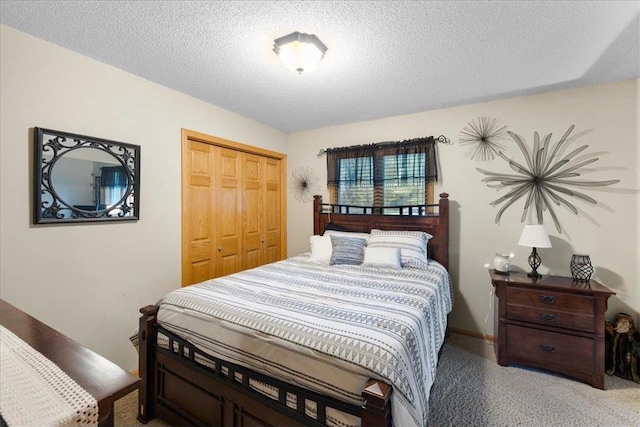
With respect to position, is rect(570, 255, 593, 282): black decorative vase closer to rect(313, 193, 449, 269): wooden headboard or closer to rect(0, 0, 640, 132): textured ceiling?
rect(313, 193, 449, 269): wooden headboard

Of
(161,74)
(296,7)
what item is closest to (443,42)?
(296,7)

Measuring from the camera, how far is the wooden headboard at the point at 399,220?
303cm

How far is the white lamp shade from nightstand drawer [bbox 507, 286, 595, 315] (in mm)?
377

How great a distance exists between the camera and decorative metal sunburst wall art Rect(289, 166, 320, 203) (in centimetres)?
405

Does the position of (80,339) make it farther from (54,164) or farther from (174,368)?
(54,164)

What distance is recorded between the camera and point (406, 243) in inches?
112

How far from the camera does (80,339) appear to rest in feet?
6.89

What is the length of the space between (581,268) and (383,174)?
6.75 feet

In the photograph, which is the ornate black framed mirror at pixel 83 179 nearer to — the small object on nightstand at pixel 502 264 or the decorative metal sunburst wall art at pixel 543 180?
the small object on nightstand at pixel 502 264

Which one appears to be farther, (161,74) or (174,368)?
(161,74)

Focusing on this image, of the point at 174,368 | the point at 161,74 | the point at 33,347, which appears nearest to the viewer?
the point at 33,347

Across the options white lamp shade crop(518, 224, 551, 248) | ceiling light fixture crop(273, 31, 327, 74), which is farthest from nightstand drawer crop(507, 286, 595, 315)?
ceiling light fixture crop(273, 31, 327, 74)

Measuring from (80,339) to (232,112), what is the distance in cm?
258

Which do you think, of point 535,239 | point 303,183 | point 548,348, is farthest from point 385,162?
point 548,348
